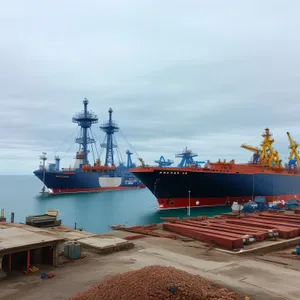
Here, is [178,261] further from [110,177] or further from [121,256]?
[110,177]

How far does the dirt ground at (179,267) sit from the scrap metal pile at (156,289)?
4.35 ft

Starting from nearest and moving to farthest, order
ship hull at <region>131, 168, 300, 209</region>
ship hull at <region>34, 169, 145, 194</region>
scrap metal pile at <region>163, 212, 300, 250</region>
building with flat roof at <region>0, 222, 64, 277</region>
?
1. building with flat roof at <region>0, 222, 64, 277</region>
2. scrap metal pile at <region>163, 212, 300, 250</region>
3. ship hull at <region>131, 168, 300, 209</region>
4. ship hull at <region>34, 169, 145, 194</region>

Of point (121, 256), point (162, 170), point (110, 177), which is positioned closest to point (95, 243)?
point (121, 256)

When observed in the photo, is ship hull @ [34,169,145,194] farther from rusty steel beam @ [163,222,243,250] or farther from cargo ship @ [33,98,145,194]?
Answer: rusty steel beam @ [163,222,243,250]

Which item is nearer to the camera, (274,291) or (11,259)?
(274,291)

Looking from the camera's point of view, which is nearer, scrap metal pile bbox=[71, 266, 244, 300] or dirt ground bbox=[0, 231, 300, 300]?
scrap metal pile bbox=[71, 266, 244, 300]

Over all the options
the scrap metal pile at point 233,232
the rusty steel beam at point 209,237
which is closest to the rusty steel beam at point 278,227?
the scrap metal pile at point 233,232

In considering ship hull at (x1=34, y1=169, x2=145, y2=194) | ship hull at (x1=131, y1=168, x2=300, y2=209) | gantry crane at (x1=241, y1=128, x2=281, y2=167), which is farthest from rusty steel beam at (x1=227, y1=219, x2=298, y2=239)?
ship hull at (x1=34, y1=169, x2=145, y2=194)

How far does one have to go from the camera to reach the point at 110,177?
362 feet

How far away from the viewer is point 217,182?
52812 millimetres

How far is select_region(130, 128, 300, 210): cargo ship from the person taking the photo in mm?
49219

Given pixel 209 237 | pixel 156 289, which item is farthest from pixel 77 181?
pixel 156 289

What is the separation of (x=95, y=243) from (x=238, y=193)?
149 ft

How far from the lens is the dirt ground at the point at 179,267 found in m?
10.1
